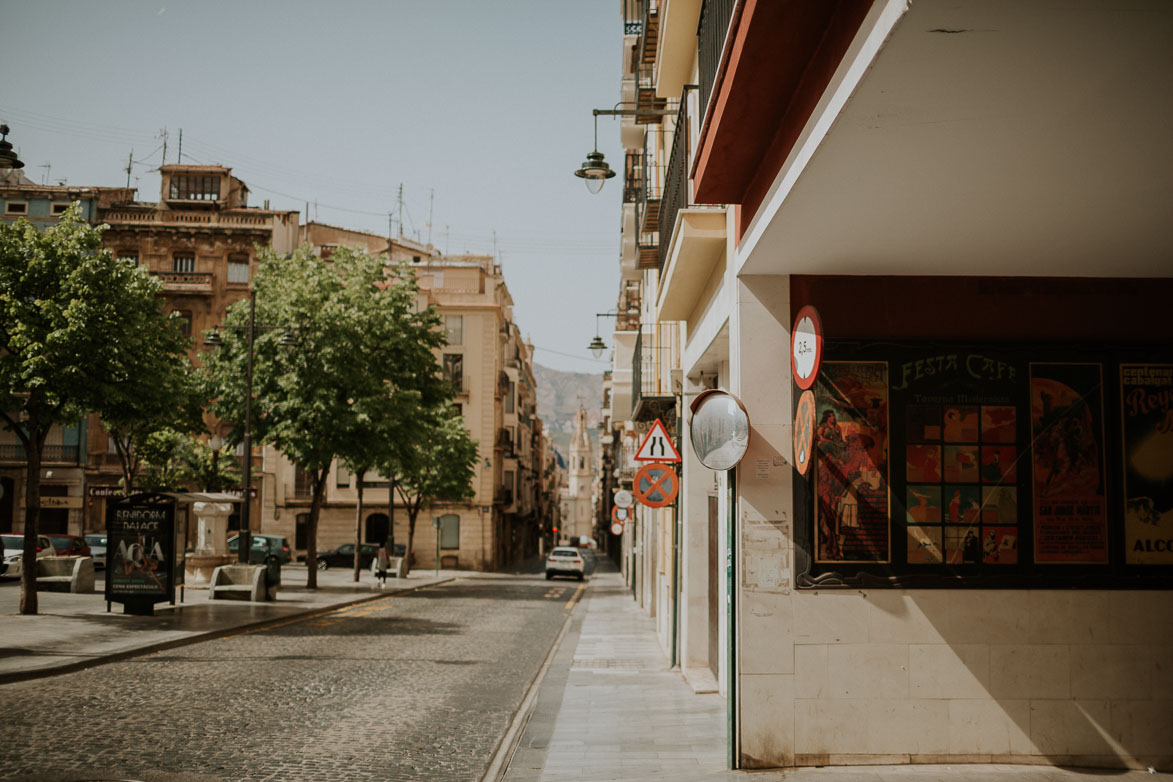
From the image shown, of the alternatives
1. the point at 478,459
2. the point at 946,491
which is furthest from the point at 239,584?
the point at 478,459

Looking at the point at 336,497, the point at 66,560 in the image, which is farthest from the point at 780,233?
the point at 336,497

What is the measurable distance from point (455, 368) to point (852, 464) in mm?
52643

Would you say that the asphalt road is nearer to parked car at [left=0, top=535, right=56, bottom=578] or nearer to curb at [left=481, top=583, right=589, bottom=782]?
curb at [left=481, top=583, right=589, bottom=782]

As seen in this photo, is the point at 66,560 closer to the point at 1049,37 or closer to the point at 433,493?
the point at 433,493

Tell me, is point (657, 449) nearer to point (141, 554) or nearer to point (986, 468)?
point (986, 468)

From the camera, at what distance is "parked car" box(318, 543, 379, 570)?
49.9 m

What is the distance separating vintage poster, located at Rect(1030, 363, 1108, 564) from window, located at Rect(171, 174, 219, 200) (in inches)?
2286

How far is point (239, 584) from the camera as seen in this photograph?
24.6 m

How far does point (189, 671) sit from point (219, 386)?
19.1 m

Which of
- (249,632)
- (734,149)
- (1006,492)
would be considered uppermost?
(734,149)

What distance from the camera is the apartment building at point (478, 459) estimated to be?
5550cm

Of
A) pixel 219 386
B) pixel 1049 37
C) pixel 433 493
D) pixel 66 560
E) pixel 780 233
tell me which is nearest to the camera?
pixel 1049 37

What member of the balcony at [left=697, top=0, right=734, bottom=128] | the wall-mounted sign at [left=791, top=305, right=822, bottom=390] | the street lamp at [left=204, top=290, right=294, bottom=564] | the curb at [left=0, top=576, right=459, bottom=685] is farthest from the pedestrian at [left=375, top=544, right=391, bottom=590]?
the wall-mounted sign at [left=791, top=305, right=822, bottom=390]

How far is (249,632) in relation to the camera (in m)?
17.9
